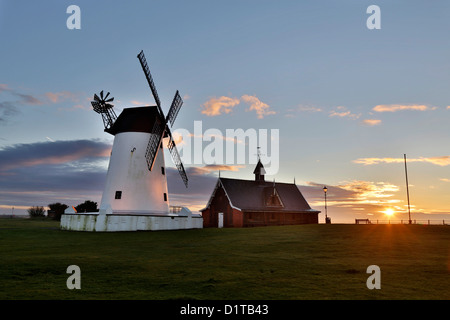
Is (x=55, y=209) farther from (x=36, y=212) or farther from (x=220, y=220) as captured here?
(x=220, y=220)

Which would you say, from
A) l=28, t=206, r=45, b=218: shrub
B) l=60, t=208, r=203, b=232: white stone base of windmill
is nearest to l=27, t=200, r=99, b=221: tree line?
l=28, t=206, r=45, b=218: shrub

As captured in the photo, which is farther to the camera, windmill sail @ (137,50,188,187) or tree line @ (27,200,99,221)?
tree line @ (27,200,99,221)

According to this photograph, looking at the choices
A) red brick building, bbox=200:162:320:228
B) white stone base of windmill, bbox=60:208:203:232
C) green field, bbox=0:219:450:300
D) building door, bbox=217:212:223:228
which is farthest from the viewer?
building door, bbox=217:212:223:228

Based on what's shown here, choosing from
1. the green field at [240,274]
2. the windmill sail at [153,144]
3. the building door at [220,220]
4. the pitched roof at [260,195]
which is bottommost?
the green field at [240,274]

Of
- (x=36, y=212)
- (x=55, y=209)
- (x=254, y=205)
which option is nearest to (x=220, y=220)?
(x=254, y=205)

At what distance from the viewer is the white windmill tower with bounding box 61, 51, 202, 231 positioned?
34500mm

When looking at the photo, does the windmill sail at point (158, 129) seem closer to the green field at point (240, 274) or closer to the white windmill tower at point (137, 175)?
the white windmill tower at point (137, 175)

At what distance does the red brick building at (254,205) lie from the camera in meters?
44.4

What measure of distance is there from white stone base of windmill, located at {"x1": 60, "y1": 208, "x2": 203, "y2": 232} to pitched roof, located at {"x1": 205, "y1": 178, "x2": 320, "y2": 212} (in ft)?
30.5

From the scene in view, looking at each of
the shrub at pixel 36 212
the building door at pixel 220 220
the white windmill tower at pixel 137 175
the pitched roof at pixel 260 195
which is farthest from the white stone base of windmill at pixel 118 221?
the shrub at pixel 36 212

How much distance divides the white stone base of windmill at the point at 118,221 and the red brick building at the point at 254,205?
8.29 metres

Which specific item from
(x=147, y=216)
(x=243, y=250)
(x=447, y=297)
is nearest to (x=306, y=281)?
(x=447, y=297)

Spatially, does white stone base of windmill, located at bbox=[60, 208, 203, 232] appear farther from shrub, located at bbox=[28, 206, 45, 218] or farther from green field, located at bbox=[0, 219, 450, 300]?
shrub, located at bbox=[28, 206, 45, 218]
